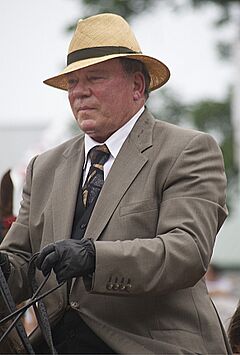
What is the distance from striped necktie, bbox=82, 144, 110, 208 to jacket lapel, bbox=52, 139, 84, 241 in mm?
47

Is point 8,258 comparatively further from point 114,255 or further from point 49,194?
point 114,255

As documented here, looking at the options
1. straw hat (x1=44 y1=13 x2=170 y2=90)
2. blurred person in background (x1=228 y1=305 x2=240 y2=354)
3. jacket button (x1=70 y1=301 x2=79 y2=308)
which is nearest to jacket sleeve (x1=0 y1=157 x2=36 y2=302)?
jacket button (x1=70 y1=301 x2=79 y2=308)

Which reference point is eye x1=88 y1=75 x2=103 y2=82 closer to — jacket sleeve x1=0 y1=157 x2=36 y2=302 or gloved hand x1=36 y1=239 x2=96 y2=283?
jacket sleeve x1=0 y1=157 x2=36 y2=302

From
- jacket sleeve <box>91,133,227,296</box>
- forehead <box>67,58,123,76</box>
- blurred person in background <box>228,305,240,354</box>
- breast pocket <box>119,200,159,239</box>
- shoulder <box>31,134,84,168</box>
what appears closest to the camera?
jacket sleeve <box>91,133,227,296</box>

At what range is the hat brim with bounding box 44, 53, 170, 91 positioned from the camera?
455 cm

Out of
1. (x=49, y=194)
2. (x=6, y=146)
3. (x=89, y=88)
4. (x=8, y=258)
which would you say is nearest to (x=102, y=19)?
(x=89, y=88)

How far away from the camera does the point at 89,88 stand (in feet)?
15.0

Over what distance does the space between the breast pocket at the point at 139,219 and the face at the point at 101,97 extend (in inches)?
14.9

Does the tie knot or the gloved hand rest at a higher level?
the tie knot

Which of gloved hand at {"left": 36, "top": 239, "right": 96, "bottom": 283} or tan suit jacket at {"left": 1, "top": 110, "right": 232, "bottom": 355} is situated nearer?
gloved hand at {"left": 36, "top": 239, "right": 96, "bottom": 283}

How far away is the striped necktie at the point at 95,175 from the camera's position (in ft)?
15.3

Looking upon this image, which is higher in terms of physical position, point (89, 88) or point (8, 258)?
point (89, 88)

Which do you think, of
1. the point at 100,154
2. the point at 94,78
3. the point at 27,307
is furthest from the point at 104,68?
the point at 27,307

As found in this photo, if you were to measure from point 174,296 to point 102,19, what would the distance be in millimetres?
1195
